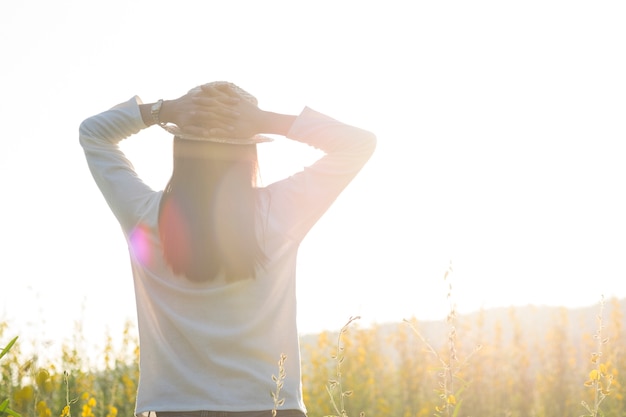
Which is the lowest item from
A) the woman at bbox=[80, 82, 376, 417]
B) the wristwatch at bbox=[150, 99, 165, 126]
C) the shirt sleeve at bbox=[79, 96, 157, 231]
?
the woman at bbox=[80, 82, 376, 417]

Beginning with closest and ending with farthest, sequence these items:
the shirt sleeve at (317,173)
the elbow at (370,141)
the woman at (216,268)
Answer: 1. the woman at (216,268)
2. the shirt sleeve at (317,173)
3. the elbow at (370,141)

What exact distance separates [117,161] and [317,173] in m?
0.61

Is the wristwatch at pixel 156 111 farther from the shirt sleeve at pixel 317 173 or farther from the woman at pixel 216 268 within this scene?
the shirt sleeve at pixel 317 173

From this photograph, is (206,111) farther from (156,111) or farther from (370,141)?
(370,141)

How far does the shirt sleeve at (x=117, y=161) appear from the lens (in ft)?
6.91

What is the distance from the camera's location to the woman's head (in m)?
1.93

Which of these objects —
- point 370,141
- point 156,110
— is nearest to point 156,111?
point 156,110

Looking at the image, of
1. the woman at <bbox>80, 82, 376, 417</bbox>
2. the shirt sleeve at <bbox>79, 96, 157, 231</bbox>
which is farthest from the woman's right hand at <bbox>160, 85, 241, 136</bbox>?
the shirt sleeve at <bbox>79, 96, 157, 231</bbox>

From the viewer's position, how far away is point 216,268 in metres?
1.93

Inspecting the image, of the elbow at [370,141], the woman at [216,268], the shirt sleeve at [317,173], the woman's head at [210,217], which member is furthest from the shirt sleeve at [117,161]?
the elbow at [370,141]

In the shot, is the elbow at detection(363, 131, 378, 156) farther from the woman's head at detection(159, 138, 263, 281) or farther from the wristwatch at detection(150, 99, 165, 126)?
the wristwatch at detection(150, 99, 165, 126)

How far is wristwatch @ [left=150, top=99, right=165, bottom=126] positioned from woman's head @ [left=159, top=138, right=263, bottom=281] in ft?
1.17

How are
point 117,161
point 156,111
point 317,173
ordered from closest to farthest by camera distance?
point 317,173
point 117,161
point 156,111

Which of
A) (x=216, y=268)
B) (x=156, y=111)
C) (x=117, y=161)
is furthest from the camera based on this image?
(x=156, y=111)
